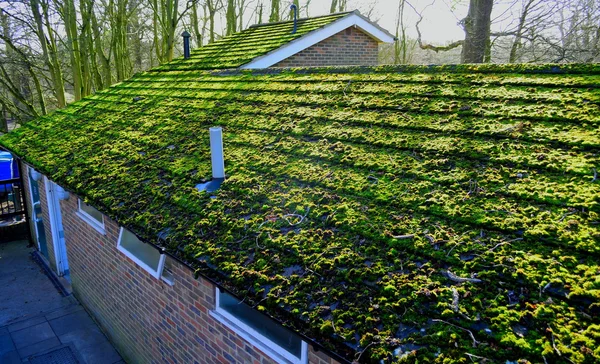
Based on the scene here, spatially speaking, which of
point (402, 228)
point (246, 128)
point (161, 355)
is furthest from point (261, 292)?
point (161, 355)

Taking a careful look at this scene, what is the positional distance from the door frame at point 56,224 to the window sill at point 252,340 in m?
6.94

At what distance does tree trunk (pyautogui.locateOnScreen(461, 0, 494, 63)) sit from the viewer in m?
13.7

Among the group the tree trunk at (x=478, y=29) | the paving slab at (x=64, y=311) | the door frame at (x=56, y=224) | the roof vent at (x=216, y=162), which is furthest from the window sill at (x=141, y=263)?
the tree trunk at (x=478, y=29)

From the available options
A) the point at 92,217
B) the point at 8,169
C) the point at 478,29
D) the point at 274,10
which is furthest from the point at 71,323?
the point at 274,10

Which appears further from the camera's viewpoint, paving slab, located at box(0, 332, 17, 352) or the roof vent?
paving slab, located at box(0, 332, 17, 352)

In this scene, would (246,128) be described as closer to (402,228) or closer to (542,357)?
(402,228)

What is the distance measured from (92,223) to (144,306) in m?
2.16

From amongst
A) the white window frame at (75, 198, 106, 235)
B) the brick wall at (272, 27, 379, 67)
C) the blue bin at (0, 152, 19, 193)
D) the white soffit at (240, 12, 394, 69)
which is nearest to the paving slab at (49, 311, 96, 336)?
the white window frame at (75, 198, 106, 235)

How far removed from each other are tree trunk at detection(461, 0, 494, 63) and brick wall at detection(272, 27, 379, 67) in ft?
14.8

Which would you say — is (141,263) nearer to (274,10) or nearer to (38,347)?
(38,347)

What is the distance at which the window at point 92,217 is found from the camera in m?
7.02

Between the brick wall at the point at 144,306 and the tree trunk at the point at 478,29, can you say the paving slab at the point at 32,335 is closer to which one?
the brick wall at the point at 144,306

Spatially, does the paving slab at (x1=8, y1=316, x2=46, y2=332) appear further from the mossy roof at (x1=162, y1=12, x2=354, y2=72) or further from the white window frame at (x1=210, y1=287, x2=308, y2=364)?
the mossy roof at (x1=162, y1=12, x2=354, y2=72)

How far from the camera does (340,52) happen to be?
1061cm
